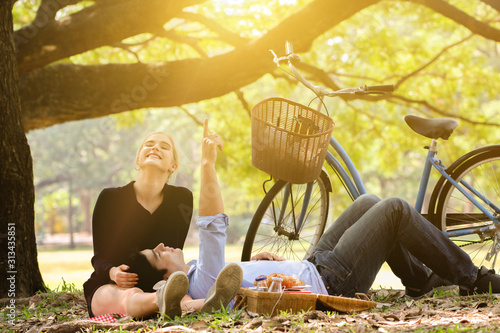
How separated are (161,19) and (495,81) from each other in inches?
245

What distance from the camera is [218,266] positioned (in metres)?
3.09

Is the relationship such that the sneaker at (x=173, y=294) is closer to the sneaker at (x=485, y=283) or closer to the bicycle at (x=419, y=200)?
the bicycle at (x=419, y=200)

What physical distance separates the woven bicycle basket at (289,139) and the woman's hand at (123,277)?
1025 mm

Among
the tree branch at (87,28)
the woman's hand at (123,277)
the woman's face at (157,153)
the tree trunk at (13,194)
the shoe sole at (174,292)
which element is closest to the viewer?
the shoe sole at (174,292)

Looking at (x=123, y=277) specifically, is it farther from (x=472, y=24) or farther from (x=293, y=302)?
(x=472, y=24)

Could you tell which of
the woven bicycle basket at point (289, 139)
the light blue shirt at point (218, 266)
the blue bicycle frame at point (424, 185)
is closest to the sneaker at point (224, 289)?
the light blue shirt at point (218, 266)

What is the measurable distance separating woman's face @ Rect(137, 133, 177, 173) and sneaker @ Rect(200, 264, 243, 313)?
36.9 inches

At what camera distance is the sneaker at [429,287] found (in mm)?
3637

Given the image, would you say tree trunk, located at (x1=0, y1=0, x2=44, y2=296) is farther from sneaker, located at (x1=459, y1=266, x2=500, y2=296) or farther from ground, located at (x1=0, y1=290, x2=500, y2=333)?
sneaker, located at (x1=459, y1=266, x2=500, y2=296)

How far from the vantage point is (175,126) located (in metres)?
31.6

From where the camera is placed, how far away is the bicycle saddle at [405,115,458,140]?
388 cm

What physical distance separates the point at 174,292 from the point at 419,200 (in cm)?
199

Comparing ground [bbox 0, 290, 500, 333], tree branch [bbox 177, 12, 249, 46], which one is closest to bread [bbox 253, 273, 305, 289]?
ground [bbox 0, 290, 500, 333]

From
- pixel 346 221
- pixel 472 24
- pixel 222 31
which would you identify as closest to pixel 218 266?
pixel 346 221
